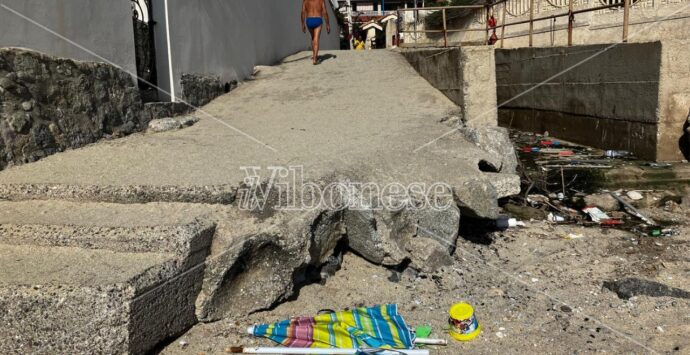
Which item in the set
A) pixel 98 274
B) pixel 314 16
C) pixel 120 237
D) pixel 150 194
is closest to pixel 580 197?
pixel 150 194

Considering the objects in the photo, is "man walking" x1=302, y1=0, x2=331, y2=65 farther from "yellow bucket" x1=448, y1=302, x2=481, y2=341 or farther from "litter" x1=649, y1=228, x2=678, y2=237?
"yellow bucket" x1=448, y1=302, x2=481, y2=341

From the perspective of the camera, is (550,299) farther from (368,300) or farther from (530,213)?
(530,213)

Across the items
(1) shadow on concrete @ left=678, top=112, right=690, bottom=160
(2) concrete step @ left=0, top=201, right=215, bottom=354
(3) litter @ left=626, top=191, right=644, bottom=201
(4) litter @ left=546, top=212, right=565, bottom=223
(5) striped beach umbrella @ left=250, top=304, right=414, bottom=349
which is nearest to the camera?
(2) concrete step @ left=0, top=201, right=215, bottom=354

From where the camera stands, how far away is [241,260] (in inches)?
119

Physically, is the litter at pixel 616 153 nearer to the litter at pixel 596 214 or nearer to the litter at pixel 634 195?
the litter at pixel 634 195

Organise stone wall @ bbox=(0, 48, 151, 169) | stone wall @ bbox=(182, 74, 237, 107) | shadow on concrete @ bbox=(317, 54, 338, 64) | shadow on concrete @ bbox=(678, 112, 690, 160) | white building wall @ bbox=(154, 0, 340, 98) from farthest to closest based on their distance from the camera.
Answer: shadow on concrete @ bbox=(317, 54, 338, 64) < shadow on concrete @ bbox=(678, 112, 690, 160) < stone wall @ bbox=(182, 74, 237, 107) < white building wall @ bbox=(154, 0, 340, 98) < stone wall @ bbox=(0, 48, 151, 169)

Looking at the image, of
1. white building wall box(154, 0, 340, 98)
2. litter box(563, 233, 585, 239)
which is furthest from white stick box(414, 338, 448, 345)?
white building wall box(154, 0, 340, 98)

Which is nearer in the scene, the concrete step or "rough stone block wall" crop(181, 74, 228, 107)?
the concrete step

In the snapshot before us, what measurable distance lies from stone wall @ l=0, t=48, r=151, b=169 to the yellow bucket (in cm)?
318

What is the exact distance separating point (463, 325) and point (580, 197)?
12.7ft

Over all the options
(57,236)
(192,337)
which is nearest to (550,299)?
(192,337)

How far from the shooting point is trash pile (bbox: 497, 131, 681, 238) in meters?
5.51

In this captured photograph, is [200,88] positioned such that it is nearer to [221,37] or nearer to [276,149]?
[221,37]

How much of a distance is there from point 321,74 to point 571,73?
467cm
